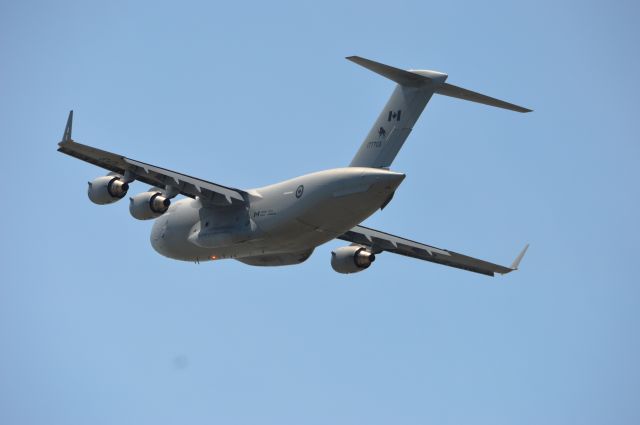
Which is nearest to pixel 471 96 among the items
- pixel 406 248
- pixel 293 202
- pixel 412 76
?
pixel 412 76

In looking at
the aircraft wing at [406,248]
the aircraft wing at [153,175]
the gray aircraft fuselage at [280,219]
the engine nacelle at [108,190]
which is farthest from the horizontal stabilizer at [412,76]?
the engine nacelle at [108,190]

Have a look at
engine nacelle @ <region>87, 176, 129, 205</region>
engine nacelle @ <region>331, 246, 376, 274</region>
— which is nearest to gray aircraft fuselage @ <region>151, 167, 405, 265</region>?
engine nacelle @ <region>331, 246, 376, 274</region>

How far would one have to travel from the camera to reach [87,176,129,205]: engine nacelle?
113ft

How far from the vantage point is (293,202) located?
33812 millimetres

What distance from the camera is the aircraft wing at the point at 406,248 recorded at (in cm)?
3797

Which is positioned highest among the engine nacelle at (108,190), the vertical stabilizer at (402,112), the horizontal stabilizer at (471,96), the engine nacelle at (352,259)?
the horizontal stabilizer at (471,96)

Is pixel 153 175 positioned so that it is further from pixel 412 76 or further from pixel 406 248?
pixel 406 248

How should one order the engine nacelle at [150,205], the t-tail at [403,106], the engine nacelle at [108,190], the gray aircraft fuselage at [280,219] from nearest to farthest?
the gray aircraft fuselage at [280,219]
the t-tail at [403,106]
the engine nacelle at [108,190]
the engine nacelle at [150,205]

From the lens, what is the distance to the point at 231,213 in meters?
35.8

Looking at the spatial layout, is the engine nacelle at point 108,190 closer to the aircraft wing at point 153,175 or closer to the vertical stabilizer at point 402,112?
the aircraft wing at point 153,175

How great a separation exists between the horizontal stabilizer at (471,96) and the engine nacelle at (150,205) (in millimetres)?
7467

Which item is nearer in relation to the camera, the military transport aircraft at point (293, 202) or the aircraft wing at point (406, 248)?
the military transport aircraft at point (293, 202)

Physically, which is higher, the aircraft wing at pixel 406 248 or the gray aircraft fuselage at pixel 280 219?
the aircraft wing at pixel 406 248

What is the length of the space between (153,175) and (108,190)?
1.18 metres
